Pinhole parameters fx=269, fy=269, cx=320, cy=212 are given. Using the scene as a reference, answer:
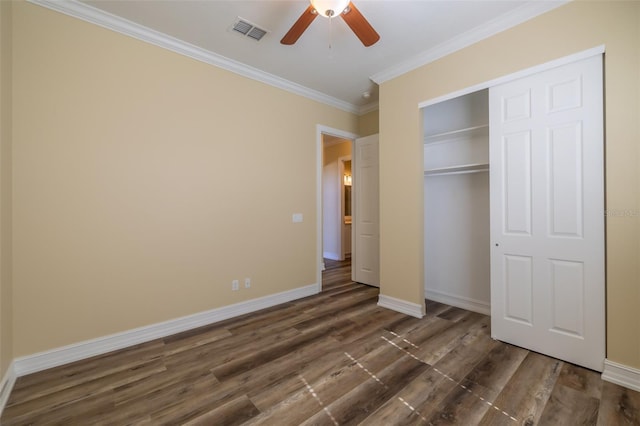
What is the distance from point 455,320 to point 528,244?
1208 millimetres

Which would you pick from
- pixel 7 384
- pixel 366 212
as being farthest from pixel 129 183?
pixel 366 212

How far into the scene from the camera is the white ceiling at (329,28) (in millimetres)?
2344

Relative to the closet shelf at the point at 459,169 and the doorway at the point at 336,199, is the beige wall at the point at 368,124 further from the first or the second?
the doorway at the point at 336,199

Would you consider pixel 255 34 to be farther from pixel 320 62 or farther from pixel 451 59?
pixel 451 59

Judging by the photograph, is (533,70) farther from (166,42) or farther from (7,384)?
(7,384)

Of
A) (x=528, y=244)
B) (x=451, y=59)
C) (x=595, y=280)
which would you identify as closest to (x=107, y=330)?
(x=528, y=244)

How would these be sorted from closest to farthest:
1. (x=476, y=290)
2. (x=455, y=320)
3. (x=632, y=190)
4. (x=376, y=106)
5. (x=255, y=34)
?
(x=632, y=190)
(x=255, y=34)
(x=455, y=320)
(x=476, y=290)
(x=376, y=106)

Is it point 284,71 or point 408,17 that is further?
point 284,71

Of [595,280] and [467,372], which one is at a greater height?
[595,280]

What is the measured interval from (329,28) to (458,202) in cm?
257

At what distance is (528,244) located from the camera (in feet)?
8.05

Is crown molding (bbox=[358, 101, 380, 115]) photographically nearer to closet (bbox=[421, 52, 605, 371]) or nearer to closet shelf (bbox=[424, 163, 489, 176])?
closet shelf (bbox=[424, 163, 489, 176])

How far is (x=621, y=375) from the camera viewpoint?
196 centimetres

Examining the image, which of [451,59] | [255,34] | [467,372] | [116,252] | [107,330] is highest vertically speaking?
[255,34]
